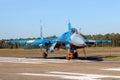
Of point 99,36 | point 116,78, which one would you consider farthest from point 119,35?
point 116,78

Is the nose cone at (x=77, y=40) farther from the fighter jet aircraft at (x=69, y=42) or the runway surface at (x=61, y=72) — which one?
the runway surface at (x=61, y=72)

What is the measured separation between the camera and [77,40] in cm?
3884

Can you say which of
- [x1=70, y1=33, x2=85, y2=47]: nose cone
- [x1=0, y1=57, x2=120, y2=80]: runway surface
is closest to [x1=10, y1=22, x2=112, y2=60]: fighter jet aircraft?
[x1=70, y1=33, x2=85, y2=47]: nose cone

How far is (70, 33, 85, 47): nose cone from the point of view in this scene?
127ft

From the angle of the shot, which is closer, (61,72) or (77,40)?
(61,72)

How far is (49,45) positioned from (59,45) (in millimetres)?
2163

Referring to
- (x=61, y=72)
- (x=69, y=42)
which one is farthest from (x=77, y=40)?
(x=61, y=72)

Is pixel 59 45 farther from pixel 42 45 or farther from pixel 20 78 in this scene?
pixel 20 78

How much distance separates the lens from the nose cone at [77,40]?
127ft

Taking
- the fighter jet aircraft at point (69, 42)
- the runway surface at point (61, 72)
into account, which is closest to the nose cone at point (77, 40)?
the fighter jet aircraft at point (69, 42)

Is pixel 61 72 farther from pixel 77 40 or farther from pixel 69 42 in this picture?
pixel 69 42

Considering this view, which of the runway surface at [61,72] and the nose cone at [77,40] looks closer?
the runway surface at [61,72]

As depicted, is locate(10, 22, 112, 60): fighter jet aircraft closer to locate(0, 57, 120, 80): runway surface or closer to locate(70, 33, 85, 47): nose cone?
locate(70, 33, 85, 47): nose cone

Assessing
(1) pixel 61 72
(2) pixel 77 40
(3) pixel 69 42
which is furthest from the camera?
(3) pixel 69 42
